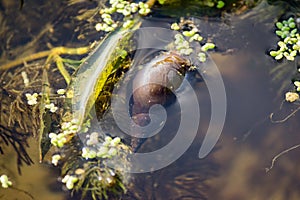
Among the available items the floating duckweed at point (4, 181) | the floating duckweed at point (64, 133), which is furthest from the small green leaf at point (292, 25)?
the floating duckweed at point (4, 181)

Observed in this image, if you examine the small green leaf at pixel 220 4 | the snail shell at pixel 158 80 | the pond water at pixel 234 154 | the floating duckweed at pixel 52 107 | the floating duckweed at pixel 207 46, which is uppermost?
the small green leaf at pixel 220 4

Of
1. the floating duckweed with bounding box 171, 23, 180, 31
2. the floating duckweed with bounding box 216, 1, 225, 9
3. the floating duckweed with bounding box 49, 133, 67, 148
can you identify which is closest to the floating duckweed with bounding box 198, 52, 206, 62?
the floating duckweed with bounding box 171, 23, 180, 31

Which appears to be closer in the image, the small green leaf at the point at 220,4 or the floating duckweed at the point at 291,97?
the floating duckweed at the point at 291,97

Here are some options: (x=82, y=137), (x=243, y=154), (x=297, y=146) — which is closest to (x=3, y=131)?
(x=82, y=137)

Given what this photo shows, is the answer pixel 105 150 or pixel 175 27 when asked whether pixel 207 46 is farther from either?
pixel 105 150

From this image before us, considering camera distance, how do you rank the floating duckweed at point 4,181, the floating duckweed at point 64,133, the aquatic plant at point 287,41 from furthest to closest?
the aquatic plant at point 287,41, the floating duckweed at point 64,133, the floating duckweed at point 4,181

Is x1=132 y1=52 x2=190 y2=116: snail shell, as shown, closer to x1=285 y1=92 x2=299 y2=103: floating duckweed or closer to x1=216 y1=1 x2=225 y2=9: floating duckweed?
x1=216 y1=1 x2=225 y2=9: floating duckweed

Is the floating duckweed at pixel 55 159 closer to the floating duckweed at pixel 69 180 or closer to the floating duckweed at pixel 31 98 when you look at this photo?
the floating duckweed at pixel 69 180
